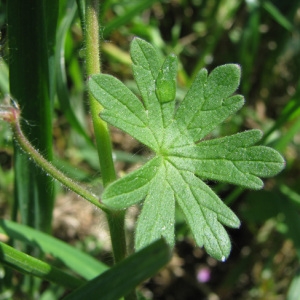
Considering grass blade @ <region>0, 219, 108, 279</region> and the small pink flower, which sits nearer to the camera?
grass blade @ <region>0, 219, 108, 279</region>

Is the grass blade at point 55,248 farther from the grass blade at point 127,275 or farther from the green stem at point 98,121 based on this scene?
the grass blade at point 127,275

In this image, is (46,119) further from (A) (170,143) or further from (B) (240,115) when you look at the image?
(B) (240,115)

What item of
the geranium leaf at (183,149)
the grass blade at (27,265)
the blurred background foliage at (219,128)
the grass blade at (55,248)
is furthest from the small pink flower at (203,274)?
the geranium leaf at (183,149)

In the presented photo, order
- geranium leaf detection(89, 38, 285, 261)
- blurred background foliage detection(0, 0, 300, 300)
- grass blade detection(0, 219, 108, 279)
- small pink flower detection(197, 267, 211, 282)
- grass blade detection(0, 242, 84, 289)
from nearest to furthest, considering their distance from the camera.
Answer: geranium leaf detection(89, 38, 285, 261), grass blade detection(0, 242, 84, 289), grass blade detection(0, 219, 108, 279), blurred background foliage detection(0, 0, 300, 300), small pink flower detection(197, 267, 211, 282)

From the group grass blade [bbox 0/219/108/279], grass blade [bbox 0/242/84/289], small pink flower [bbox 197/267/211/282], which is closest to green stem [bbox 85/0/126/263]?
grass blade [bbox 0/242/84/289]

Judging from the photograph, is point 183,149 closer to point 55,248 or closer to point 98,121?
point 98,121

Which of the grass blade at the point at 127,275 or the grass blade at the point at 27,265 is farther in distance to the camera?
the grass blade at the point at 27,265

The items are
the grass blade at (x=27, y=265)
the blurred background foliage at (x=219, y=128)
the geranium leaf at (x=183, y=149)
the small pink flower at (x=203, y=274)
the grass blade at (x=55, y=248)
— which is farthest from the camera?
the small pink flower at (x=203, y=274)

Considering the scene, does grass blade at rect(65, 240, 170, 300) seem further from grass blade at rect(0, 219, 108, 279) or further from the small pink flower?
the small pink flower

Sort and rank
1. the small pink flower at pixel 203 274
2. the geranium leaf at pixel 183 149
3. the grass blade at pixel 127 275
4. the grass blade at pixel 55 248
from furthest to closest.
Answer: the small pink flower at pixel 203 274 → the grass blade at pixel 55 248 → the geranium leaf at pixel 183 149 → the grass blade at pixel 127 275
